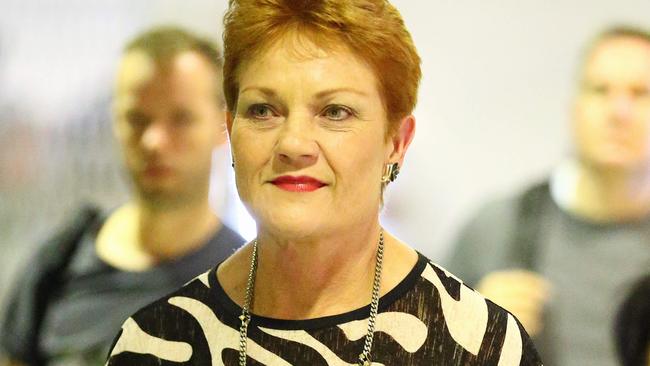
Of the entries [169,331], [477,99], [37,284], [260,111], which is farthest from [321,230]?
[37,284]

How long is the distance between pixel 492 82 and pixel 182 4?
0.90 m

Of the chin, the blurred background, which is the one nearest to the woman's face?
the blurred background

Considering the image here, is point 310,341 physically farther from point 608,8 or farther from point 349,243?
point 608,8

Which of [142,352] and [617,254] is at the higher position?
[142,352]

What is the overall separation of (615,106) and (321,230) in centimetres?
154

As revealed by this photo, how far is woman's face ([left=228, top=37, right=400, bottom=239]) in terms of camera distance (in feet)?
3.64

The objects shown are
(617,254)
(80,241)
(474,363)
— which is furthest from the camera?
(80,241)

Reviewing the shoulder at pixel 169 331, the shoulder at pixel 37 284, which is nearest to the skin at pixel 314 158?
the shoulder at pixel 169 331

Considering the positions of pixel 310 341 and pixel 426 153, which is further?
pixel 426 153

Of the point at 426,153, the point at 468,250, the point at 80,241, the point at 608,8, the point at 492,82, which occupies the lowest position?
the point at 80,241

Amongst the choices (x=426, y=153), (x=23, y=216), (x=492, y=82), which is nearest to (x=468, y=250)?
(x=426, y=153)

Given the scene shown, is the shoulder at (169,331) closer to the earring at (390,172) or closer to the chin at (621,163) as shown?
the earring at (390,172)

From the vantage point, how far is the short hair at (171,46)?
253cm

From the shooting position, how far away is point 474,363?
1.15m
